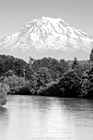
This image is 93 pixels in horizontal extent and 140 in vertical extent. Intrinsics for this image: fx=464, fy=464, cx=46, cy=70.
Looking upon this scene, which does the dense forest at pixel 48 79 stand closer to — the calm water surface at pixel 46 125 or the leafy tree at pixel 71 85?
the leafy tree at pixel 71 85

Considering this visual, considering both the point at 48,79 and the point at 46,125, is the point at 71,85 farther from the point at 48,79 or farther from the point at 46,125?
the point at 46,125

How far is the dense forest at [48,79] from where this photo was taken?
8400 cm

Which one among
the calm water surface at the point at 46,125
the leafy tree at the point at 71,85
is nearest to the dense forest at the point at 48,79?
the leafy tree at the point at 71,85

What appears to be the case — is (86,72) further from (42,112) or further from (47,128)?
(47,128)

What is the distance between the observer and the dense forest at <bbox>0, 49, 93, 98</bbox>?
276 ft

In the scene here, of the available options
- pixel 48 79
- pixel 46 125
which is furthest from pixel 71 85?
pixel 46 125

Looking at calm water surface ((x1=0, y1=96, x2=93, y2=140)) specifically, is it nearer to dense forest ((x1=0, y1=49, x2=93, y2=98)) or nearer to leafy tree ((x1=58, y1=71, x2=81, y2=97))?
dense forest ((x1=0, y1=49, x2=93, y2=98))

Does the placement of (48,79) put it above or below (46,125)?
above

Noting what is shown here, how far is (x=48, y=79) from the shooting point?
10012cm

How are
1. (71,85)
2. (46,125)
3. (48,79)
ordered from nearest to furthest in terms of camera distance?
(46,125) → (71,85) → (48,79)

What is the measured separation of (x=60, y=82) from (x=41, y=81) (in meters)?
10.6

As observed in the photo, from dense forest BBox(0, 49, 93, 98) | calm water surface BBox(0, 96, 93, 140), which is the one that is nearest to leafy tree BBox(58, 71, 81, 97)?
dense forest BBox(0, 49, 93, 98)

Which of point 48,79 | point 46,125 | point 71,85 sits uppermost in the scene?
point 48,79

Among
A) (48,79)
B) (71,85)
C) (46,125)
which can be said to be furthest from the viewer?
(48,79)
